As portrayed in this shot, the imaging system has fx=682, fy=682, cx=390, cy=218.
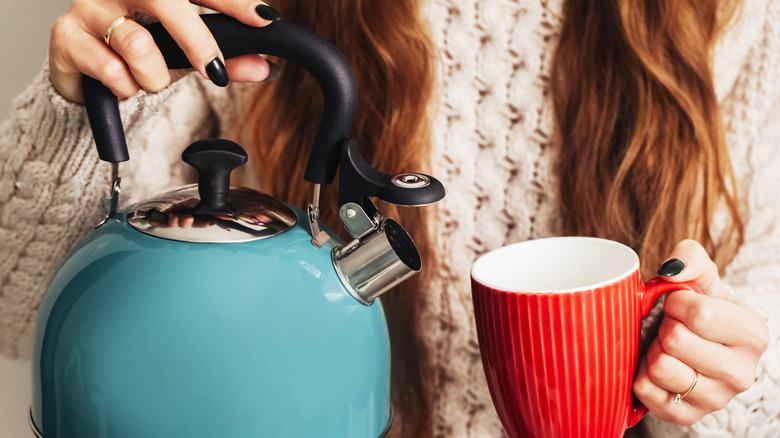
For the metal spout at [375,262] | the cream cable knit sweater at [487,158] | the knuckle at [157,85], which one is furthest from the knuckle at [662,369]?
the knuckle at [157,85]

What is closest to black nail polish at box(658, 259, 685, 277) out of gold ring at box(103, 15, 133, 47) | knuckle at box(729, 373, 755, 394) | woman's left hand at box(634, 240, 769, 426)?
woman's left hand at box(634, 240, 769, 426)

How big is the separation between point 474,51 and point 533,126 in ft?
0.39

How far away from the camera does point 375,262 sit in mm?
470

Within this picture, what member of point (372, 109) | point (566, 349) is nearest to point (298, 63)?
point (566, 349)

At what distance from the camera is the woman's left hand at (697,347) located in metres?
0.51

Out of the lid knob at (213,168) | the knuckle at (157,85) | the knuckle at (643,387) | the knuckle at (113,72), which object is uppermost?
the knuckle at (113,72)

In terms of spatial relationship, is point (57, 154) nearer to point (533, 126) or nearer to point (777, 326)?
point (533, 126)

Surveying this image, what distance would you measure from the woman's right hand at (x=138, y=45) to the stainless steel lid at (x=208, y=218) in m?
0.08

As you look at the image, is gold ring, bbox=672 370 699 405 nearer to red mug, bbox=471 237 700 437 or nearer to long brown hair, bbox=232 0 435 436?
red mug, bbox=471 237 700 437

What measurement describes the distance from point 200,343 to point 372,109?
47 centimetres

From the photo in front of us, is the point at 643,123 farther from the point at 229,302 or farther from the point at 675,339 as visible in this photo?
the point at 229,302

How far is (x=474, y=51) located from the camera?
850 mm

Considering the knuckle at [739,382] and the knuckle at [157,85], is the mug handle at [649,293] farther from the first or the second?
the knuckle at [157,85]

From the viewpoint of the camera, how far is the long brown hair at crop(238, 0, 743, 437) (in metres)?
0.80
